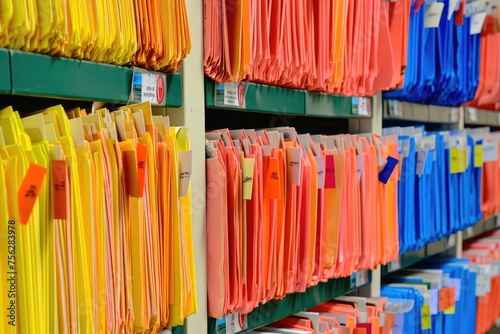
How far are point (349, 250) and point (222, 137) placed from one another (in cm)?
63

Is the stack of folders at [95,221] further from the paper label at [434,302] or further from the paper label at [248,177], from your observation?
the paper label at [434,302]

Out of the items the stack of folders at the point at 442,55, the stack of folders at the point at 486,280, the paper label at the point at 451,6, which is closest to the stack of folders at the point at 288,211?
the stack of folders at the point at 442,55

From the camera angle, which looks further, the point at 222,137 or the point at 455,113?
the point at 455,113

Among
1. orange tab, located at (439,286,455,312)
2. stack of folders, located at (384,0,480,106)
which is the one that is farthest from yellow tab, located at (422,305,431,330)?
stack of folders, located at (384,0,480,106)

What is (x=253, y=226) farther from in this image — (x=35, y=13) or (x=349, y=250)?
(x=35, y=13)

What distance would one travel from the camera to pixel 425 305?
8.52ft

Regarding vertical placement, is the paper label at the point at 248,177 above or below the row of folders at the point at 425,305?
above

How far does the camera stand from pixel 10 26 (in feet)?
3.57

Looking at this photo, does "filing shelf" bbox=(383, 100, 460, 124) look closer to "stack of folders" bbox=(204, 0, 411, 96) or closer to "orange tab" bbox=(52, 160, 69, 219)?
"stack of folders" bbox=(204, 0, 411, 96)

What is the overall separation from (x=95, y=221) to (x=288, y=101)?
2.79 feet

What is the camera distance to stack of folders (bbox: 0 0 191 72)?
1.10 meters

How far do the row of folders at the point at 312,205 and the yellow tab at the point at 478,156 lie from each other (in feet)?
0.93

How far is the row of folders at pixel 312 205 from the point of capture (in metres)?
1.60

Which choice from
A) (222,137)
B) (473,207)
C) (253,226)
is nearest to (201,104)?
(222,137)
